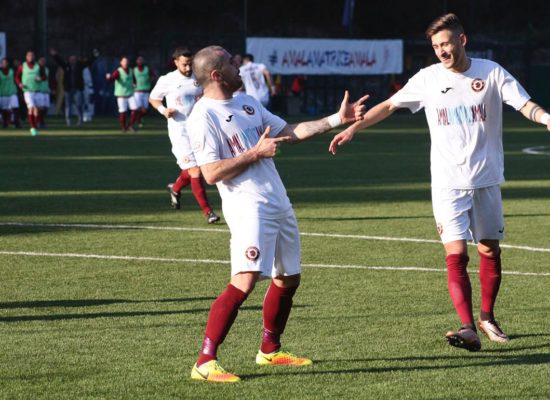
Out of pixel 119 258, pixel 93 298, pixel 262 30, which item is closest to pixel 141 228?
pixel 119 258

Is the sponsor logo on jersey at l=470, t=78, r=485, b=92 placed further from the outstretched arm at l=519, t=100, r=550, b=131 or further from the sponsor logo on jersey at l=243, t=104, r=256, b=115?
the sponsor logo on jersey at l=243, t=104, r=256, b=115

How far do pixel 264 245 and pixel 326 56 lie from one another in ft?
143

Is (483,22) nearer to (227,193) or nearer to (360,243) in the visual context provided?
(360,243)

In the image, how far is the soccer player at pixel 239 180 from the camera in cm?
753

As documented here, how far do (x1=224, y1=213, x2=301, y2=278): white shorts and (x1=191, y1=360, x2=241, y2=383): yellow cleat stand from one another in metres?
0.53

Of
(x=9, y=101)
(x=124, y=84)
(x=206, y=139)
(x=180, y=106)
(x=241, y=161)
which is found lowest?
(x=9, y=101)

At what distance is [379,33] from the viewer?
68438mm

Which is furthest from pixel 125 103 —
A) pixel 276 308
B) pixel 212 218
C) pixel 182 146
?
pixel 276 308

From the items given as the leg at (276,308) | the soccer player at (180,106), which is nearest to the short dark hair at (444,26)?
the leg at (276,308)

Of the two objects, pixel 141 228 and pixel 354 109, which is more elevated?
pixel 354 109

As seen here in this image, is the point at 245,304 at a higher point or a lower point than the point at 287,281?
lower

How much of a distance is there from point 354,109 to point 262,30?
2404 inches

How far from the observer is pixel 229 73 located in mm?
7531

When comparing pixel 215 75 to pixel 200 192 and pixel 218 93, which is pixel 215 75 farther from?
pixel 200 192
